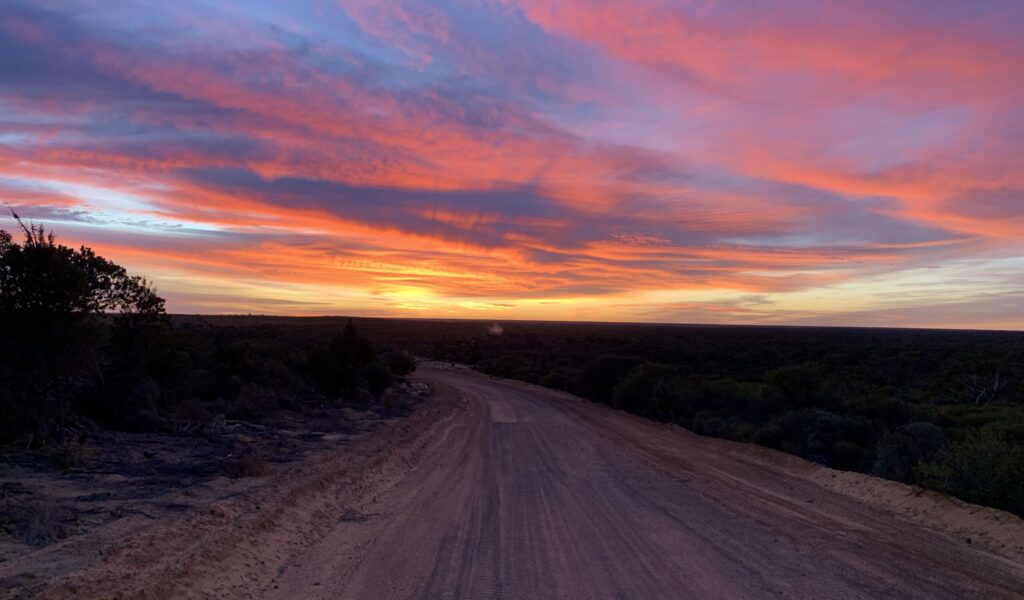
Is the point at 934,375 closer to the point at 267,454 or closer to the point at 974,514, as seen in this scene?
the point at 974,514

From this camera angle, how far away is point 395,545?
9469 mm

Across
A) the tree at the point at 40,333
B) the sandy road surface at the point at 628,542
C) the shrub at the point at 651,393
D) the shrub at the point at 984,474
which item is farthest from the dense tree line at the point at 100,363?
the shrub at the point at 984,474

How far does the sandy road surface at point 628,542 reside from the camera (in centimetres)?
785

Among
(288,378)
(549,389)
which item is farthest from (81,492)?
(549,389)

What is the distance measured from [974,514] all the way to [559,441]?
427 inches

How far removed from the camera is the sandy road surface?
7.85m

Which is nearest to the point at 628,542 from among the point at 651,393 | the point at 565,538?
the point at 565,538

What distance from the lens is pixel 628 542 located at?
31.6 ft

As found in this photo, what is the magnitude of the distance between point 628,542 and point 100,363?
1437 centimetres

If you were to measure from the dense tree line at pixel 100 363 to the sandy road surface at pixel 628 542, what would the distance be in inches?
305

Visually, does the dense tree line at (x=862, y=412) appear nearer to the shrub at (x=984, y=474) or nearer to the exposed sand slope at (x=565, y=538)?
the shrub at (x=984, y=474)

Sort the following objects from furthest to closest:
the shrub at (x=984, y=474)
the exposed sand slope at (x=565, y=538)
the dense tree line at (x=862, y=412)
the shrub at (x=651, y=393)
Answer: the shrub at (x=651, y=393) < the dense tree line at (x=862, y=412) < the shrub at (x=984, y=474) < the exposed sand slope at (x=565, y=538)

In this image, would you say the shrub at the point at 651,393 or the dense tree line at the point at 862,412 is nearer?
the dense tree line at the point at 862,412

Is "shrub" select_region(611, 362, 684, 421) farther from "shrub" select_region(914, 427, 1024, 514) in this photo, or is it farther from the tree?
the tree
